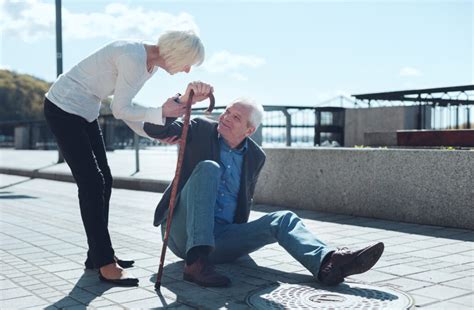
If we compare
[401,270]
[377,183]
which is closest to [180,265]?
[401,270]

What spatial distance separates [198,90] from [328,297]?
4.71 feet

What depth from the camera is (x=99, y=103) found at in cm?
394

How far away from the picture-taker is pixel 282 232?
3697 mm

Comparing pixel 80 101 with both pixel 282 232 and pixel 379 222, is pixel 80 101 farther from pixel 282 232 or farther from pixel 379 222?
pixel 379 222

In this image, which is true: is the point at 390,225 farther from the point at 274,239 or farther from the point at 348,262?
the point at 348,262

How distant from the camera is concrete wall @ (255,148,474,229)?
5590 millimetres

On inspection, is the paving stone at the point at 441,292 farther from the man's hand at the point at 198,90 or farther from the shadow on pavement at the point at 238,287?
the man's hand at the point at 198,90

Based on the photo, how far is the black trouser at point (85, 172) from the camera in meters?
3.78

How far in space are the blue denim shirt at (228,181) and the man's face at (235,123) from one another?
93 mm

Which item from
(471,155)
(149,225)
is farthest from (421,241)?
(149,225)

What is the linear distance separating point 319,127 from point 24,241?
10.7 metres

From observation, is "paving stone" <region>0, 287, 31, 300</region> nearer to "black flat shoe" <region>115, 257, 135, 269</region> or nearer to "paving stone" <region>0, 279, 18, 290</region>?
"paving stone" <region>0, 279, 18, 290</region>

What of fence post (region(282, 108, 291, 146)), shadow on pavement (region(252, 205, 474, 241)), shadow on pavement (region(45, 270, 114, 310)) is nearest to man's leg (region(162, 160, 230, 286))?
shadow on pavement (region(45, 270, 114, 310))

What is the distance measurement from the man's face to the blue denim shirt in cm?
9
